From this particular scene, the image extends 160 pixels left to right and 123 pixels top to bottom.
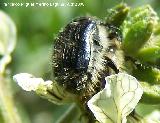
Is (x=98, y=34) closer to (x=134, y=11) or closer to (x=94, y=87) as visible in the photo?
(x=94, y=87)

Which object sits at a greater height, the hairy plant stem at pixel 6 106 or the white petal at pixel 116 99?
the white petal at pixel 116 99

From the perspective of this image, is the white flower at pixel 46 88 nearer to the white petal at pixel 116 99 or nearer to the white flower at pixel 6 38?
the white petal at pixel 116 99

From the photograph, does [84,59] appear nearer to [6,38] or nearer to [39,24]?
[6,38]

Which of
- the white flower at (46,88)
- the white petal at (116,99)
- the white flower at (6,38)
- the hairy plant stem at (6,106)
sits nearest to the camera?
the white petal at (116,99)

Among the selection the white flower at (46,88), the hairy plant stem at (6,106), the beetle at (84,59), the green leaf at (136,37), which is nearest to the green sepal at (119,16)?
the green leaf at (136,37)

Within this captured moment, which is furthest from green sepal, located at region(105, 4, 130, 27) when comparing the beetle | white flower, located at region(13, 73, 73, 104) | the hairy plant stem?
the hairy plant stem

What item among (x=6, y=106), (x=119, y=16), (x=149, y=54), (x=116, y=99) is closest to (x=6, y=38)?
(x=6, y=106)
